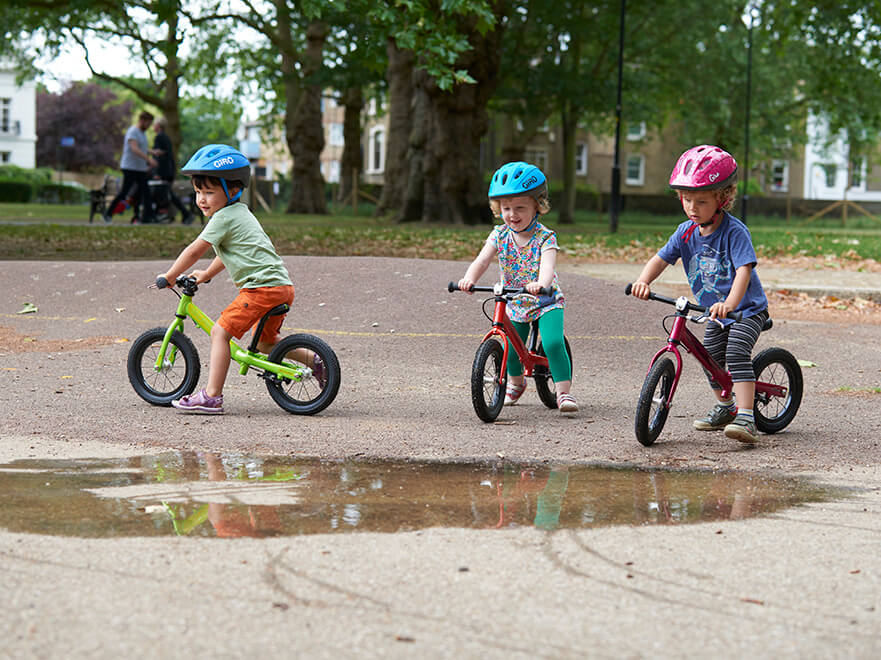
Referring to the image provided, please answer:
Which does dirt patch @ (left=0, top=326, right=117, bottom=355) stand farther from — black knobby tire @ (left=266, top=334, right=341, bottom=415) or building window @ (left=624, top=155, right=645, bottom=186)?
building window @ (left=624, top=155, right=645, bottom=186)

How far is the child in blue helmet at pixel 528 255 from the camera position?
668cm

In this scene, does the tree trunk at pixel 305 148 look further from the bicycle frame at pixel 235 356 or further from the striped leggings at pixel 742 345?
the striped leggings at pixel 742 345

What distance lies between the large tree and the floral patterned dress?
75.5 metres

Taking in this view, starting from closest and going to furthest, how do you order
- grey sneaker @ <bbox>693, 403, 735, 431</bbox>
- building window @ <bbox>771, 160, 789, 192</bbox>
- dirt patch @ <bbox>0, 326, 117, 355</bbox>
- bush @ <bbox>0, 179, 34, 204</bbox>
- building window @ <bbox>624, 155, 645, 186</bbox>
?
grey sneaker @ <bbox>693, 403, 735, 431</bbox> → dirt patch @ <bbox>0, 326, 117, 355</bbox> → bush @ <bbox>0, 179, 34, 204</bbox> → building window @ <bbox>624, 155, 645, 186</bbox> → building window @ <bbox>771, 160, 789, 192</bbox>

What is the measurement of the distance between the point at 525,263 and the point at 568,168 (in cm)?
3405

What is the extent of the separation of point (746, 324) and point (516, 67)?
103 ft

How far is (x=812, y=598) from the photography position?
3418mm

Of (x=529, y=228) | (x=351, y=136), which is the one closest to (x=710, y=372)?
(x=529, y=228)

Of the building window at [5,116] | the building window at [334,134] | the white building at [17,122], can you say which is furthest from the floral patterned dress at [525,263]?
the building window at [334,134]

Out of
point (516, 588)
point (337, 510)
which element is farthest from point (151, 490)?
point (516, 588)

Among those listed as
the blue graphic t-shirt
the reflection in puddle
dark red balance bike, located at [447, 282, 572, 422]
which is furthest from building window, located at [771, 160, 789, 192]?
the reflection in puddle

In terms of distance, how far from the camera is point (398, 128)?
1369 inches

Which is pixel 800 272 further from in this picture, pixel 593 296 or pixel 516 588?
pixel 516 588

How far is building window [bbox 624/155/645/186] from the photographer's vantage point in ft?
222
